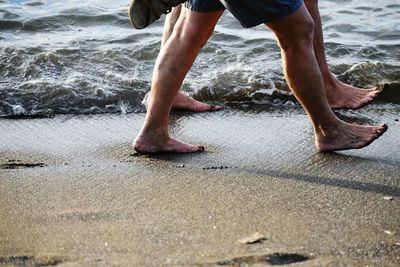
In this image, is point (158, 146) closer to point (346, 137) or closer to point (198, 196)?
point (198, 196)

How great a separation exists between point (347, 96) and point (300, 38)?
1.21 meters

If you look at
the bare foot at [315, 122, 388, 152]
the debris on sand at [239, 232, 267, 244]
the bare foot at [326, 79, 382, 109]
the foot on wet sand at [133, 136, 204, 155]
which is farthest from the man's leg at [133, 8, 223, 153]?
the debris on sand at [239, 232, 267, 244]

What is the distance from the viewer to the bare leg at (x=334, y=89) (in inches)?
170

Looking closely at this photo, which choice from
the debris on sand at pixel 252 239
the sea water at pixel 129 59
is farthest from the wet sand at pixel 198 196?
the sea water at pixel 129 59

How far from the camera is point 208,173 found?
11.0ft

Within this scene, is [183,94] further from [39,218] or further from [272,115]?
[39,218]

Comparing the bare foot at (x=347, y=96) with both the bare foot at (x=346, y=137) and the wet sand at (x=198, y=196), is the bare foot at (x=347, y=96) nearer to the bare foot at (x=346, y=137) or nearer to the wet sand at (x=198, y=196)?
the wet sand at (x=198, y=196)

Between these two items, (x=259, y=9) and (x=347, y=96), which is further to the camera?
(x=347, y=96)

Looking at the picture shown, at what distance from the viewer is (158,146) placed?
3703mm

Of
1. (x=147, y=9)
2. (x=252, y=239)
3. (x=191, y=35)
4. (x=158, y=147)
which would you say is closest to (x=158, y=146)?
(x=158, y=147)

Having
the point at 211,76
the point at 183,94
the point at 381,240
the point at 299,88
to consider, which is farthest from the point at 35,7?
the point at 381,240

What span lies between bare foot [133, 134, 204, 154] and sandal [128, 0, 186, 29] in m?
0.61

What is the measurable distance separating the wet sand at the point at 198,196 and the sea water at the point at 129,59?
454mm

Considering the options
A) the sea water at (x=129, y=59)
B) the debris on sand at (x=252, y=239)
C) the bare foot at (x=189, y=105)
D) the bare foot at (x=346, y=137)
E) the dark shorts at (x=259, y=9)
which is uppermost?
the dark shorts at (x=259, y=9)
